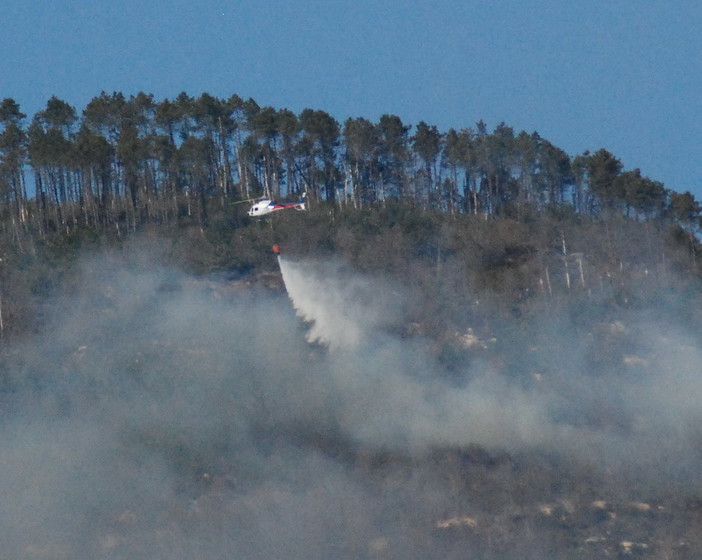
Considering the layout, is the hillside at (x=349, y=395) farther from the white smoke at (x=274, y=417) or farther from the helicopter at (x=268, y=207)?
the helicopter at (x=268, y=207)

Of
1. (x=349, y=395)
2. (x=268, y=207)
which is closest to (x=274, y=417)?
(x=349, y=395)

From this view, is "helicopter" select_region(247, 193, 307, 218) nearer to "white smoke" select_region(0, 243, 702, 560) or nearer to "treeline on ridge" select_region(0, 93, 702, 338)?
"treeline on ridge" select_region(0, 93, 702, 338)

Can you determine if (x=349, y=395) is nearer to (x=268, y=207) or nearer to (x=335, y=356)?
(x=335, y=356)

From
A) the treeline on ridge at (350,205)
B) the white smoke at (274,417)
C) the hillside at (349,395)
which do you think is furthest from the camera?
the treeline on ridge at (350,205)

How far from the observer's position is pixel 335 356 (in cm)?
4978

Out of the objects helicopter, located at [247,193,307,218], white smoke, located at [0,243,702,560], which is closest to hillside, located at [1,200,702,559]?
white smoke, located at [0,243,702,560]

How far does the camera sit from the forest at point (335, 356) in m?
42.3

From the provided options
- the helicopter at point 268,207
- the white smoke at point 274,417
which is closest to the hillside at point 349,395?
the white smoke at point 274,417

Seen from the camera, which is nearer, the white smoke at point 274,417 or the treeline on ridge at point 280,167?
the white smoke at point 274,417

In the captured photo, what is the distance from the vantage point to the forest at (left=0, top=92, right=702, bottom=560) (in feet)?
139

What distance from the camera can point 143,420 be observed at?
46500 mm

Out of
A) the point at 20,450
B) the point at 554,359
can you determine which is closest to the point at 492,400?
the point at 554,359

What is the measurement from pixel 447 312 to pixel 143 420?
14.3 metres

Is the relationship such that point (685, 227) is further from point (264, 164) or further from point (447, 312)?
point (264, 164)
